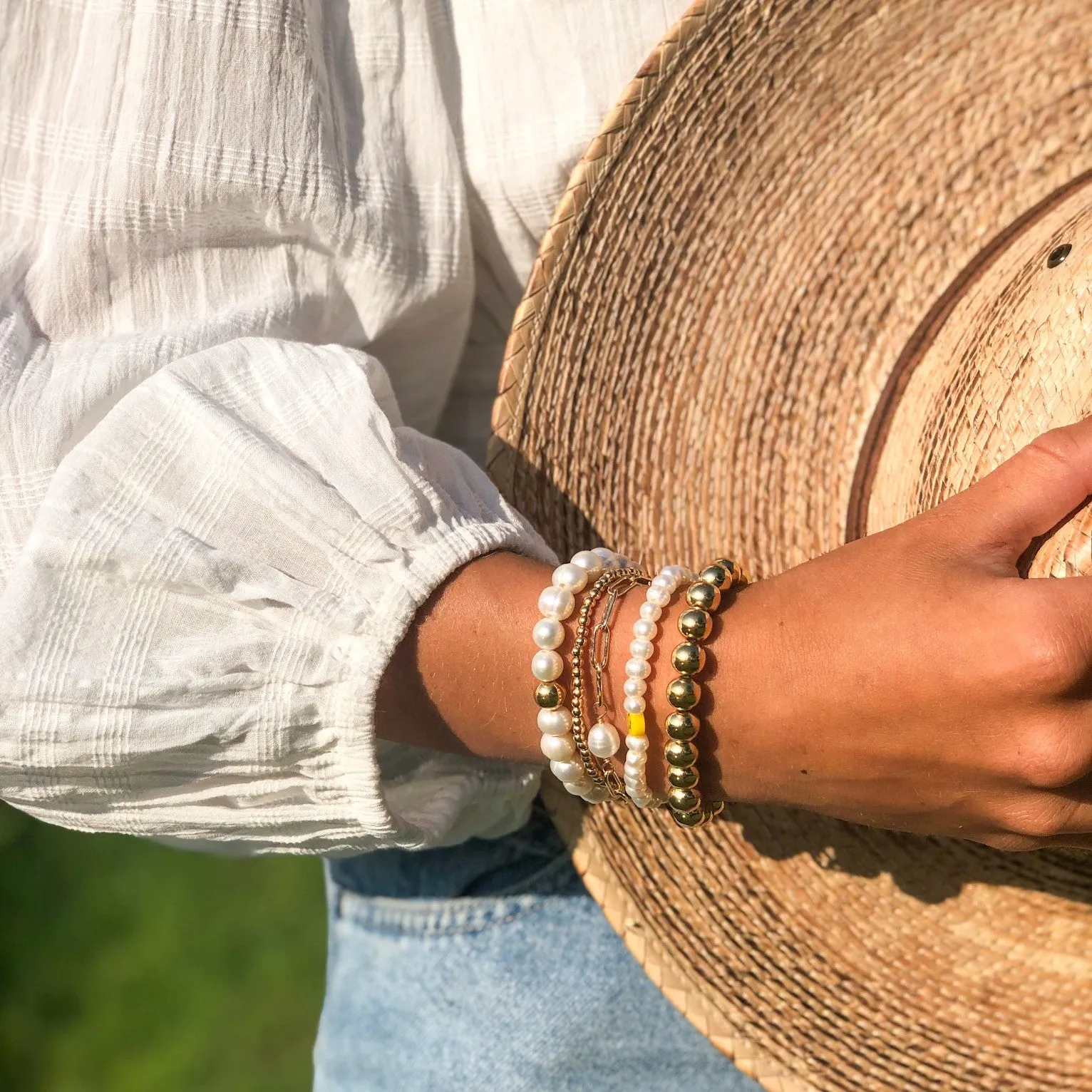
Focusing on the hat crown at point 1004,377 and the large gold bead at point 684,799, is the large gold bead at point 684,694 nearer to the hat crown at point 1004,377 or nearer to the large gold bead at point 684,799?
the large gold bead at point 684,799

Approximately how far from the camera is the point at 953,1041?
62 cm

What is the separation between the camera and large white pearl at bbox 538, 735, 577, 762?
53 centimetres

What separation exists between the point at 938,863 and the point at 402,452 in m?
0.40

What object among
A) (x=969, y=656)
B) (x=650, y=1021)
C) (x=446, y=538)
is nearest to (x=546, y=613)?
(x=446, y=538)

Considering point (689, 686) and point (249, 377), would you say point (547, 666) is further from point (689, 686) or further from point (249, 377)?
point (249, 377)

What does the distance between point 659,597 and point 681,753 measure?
0.07 m

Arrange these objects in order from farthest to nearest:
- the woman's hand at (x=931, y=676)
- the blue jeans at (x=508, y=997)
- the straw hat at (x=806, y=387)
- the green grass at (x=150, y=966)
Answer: the green grass at (x=150, y=966) < the blue jeans at (x=508, y=997) < the straw hat at (x=806, y=387) < the woman's hand at (x=931, y=676)

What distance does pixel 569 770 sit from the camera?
1.78 ft

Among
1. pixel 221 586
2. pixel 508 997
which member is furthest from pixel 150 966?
pixel 221 586

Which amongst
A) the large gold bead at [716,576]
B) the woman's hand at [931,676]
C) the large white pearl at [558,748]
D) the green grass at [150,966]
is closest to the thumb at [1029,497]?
the woman's hand at [931,676]

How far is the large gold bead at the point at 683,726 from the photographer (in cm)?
50

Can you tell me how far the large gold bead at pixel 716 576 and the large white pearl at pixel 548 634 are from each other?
7 centimetres

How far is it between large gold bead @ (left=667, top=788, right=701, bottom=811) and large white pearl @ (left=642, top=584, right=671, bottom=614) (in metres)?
0.09

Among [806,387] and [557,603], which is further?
[806,387]
